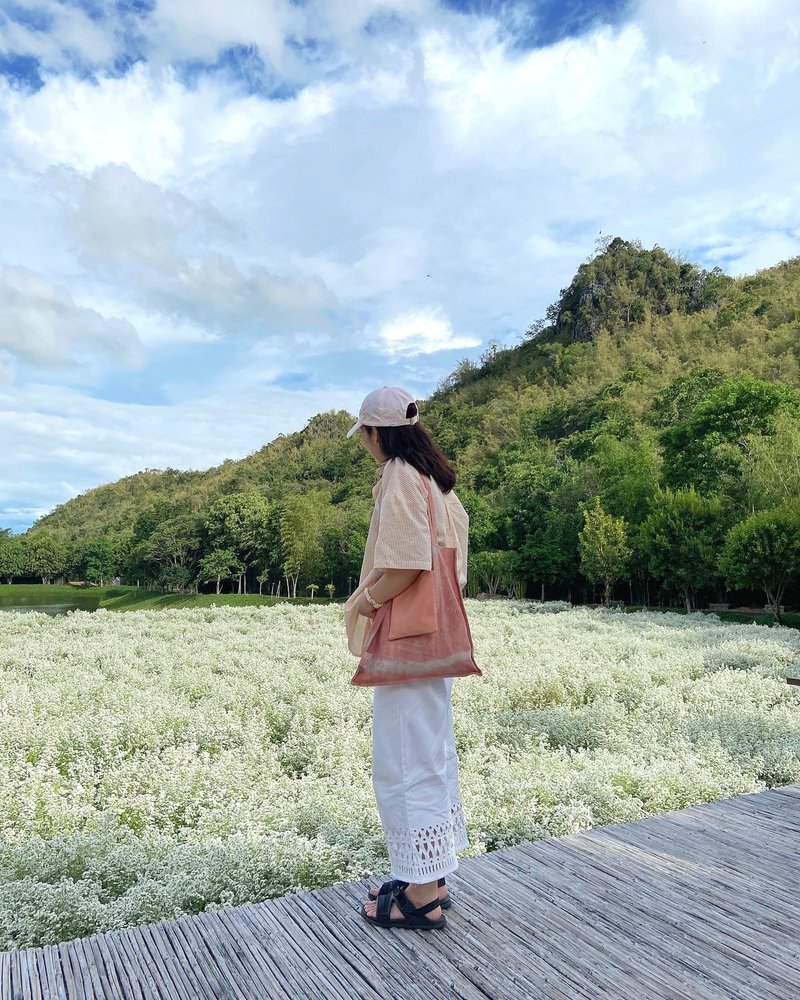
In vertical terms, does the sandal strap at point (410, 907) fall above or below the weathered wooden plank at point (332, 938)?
above

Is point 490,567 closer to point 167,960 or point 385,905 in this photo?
point 385,905

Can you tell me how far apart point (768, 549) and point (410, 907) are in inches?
925

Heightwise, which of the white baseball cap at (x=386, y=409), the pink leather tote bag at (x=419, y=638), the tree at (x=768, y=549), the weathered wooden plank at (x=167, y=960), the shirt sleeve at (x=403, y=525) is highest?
the tree at (x=768, y=549)

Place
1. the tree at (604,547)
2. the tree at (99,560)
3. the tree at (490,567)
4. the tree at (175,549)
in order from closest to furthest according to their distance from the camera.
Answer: the tree at (604,547) < the tree at (490,567) < the tree at (175,549) < the tree at (99,560)

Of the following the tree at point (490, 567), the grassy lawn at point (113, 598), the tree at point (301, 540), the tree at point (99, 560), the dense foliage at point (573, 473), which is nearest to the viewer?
the dense foliage at point (573, 473)

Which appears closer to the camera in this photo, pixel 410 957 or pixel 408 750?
pixel 410 957

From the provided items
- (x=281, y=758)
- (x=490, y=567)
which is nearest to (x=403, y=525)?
(x=281, y=758)

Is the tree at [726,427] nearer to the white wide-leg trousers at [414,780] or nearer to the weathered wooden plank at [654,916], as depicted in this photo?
the weathered wooden plank at [654,916]

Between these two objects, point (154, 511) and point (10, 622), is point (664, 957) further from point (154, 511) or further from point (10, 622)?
point (154, 511)

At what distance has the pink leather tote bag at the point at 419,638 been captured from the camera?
8.93ft

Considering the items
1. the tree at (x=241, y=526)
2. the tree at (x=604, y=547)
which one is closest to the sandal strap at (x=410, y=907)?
the tree at (x=604, y=547)

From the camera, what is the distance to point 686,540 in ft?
94.8

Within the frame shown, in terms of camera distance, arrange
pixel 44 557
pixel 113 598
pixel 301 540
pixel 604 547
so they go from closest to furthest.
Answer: pixel 604 547 < pixel 301 540 < pixel 113 598 < pixel 44 557

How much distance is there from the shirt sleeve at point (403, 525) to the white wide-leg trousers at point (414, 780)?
480 millimetres
